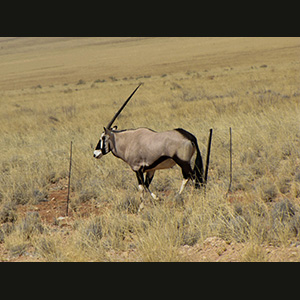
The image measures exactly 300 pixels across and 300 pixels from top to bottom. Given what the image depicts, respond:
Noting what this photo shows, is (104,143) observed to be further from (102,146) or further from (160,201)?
(160,201)

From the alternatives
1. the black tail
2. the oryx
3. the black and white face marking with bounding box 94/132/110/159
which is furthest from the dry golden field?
the black and white face marking with bounding box 94/132/110/159

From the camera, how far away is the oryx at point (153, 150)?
6922 millimetres

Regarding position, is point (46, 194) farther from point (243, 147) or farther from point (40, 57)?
point (40, 57)

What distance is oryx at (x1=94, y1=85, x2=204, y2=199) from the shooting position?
6.92 meters

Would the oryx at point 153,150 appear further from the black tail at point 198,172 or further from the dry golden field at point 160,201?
the dry golden field at point 160,201

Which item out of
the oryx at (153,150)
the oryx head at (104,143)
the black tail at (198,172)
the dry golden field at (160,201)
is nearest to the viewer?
the dry golden field at (160,201)

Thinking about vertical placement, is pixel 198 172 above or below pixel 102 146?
below

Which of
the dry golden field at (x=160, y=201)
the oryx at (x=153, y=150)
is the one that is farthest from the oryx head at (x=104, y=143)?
the dry golden field at (x=160, y=201)

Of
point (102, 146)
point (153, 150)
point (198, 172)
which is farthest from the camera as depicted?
point (102, 146)

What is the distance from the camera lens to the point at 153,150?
7121 mm

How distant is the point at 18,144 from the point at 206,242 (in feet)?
36.0

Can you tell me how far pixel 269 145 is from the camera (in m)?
9.79

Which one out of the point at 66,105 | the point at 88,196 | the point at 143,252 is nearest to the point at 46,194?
the point at 88,196

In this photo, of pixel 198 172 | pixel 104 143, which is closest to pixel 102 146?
pixel 104 143
